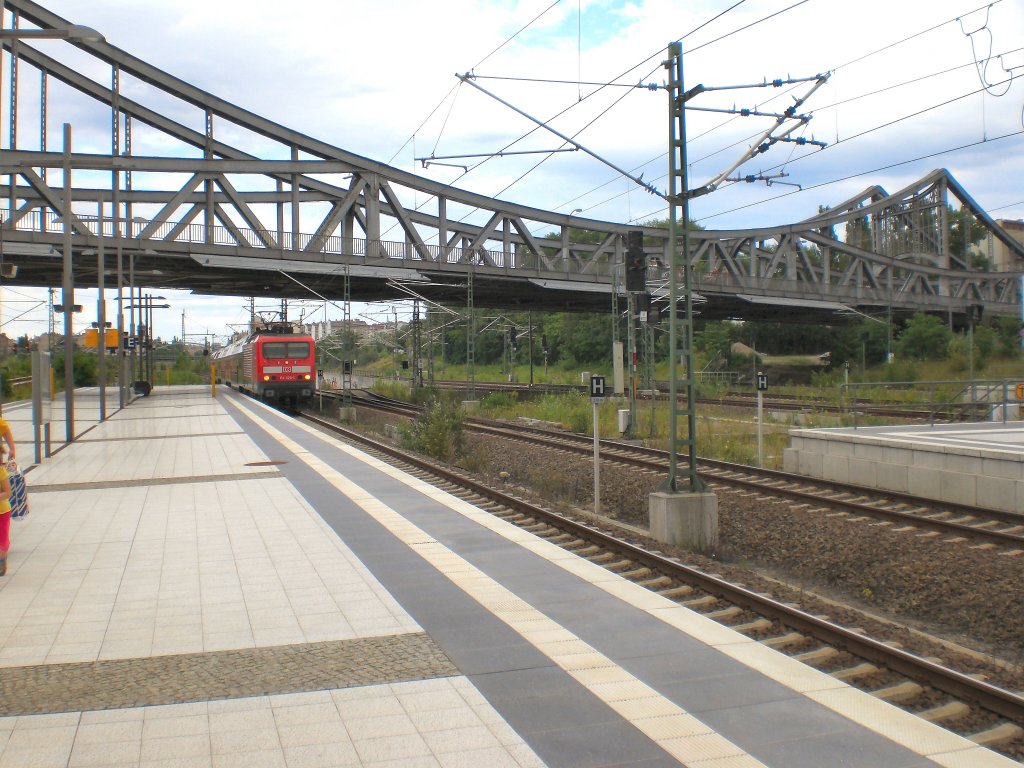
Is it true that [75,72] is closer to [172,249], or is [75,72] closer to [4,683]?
[172,249]

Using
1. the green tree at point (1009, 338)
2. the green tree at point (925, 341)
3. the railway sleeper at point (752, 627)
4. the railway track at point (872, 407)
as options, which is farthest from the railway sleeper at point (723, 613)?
the green tree at point (925, 341)

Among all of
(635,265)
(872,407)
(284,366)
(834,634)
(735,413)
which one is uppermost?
(635,265)

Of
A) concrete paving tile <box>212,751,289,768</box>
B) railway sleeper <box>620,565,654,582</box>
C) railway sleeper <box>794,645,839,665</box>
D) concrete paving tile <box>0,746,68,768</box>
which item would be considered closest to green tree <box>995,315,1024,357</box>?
railway sleeper <box>620,565,654,582</box>

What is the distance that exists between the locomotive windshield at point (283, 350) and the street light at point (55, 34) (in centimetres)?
2808

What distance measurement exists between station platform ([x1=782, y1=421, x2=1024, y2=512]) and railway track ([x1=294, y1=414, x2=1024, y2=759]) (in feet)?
18.6

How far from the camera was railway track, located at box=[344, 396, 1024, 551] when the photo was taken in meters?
11.0

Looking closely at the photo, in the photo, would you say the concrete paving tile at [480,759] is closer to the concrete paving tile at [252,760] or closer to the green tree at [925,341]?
the concrete paving tile at [252,760]

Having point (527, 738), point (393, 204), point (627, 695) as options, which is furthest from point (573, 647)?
point (393, 204)

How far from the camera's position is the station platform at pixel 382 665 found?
4359mm

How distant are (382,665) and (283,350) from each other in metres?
36.6

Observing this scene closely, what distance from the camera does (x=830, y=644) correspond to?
6.50 metres

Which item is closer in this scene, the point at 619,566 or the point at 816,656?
the point at 816,656

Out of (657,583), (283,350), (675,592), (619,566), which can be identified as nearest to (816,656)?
(675,592)

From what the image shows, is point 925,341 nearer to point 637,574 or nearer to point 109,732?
point 637,574
